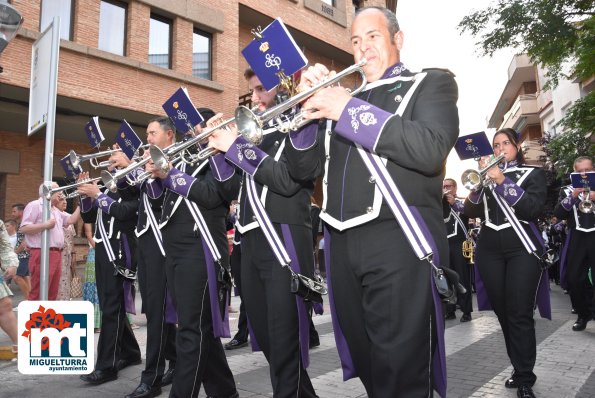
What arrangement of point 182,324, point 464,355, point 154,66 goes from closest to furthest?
point 182,324, point 464,355, point 154,66

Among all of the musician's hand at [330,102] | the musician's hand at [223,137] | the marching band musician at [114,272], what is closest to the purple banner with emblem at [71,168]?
the marching band musician at [114,272]

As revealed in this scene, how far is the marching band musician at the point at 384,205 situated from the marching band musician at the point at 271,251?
2.56ft

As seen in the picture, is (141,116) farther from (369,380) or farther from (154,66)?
(369,380)

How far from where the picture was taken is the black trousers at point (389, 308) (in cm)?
212

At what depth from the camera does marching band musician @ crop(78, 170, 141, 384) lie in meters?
5.04

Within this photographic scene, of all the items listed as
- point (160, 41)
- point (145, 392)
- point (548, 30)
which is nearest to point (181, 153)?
point (145, 392)

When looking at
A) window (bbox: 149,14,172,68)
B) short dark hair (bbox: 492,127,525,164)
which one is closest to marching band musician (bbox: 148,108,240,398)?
short dark hair (bbox: 492,127,525,164)

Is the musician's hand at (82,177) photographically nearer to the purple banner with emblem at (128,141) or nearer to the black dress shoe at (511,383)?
the purple banner with emblem at (128,141)

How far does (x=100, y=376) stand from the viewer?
16.2ft

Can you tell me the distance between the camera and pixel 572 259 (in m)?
7.85

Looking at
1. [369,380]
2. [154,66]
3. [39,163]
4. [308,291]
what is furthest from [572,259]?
[39,163]

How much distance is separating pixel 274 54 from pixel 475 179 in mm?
2819

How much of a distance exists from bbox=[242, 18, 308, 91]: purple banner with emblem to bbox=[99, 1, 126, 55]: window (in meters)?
14.7

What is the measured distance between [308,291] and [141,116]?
14840 millimetres
